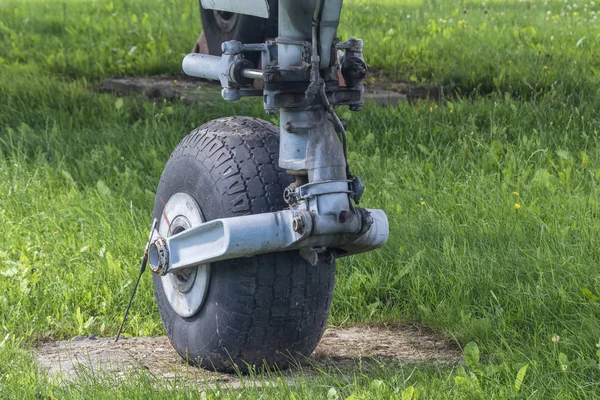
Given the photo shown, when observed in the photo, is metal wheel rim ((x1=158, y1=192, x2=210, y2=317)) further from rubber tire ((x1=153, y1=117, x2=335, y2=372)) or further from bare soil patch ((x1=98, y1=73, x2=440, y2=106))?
bare soil patch ((x1=98, y1=73, x2=440, y2=106))

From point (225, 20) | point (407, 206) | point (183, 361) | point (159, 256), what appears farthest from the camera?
point (407, 206)

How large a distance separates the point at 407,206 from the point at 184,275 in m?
1.57

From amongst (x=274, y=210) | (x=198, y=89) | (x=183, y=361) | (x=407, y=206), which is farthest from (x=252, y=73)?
(x=198, y=89)

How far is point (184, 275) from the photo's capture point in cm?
306

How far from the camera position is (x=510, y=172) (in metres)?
4.64

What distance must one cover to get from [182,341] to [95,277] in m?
0.87

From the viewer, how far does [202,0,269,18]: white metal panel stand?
2.91 meters

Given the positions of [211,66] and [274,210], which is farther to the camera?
[211,66]

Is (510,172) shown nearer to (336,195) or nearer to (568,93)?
(568,93)

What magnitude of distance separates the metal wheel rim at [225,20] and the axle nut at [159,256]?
36.0 inches

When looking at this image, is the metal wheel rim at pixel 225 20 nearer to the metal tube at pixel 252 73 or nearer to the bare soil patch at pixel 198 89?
the metal tube at pixel 252 73

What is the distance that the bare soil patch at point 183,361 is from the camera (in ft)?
9.64

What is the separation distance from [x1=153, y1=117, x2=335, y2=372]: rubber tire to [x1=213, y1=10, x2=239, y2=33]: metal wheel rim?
0.57 metres

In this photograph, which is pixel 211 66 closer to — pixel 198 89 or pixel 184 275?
pixel 184 275
